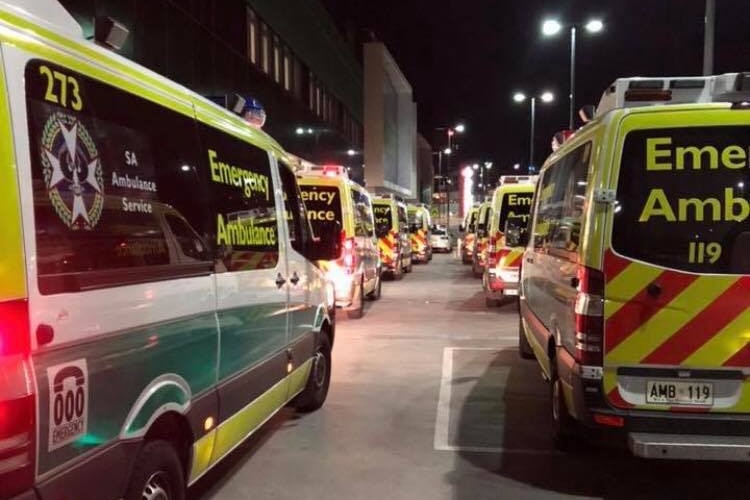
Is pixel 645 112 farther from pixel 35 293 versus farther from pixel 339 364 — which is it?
pixel 339 364

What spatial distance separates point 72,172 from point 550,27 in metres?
19.0

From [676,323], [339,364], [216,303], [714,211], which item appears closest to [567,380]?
[676,323]

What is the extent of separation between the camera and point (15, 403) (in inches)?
94.5

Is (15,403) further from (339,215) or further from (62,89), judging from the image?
(339,215)

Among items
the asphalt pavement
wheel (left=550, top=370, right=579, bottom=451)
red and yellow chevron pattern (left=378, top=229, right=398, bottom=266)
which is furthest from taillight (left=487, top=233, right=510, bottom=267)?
wheel (left=550, top=370, right=579, bottom=451)

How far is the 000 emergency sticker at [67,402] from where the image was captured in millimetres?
2604

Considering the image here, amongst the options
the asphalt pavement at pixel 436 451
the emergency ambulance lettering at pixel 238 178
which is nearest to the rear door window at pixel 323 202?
the asphalt pavement at pixel 436 451

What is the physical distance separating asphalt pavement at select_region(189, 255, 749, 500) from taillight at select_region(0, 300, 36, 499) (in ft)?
8.04

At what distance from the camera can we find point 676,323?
14.2 ft

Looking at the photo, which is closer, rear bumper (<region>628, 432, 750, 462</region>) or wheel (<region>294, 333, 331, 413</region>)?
rear bumper (<region>628, 432, 750, 462</region>)

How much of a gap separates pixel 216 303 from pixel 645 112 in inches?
111

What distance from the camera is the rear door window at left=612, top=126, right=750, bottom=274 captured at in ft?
14.3

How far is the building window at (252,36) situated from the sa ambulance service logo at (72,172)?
18328 millimetres

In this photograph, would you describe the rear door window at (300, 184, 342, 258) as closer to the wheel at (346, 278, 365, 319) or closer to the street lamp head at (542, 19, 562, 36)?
the wheel at (346, 278, 365, 319)
